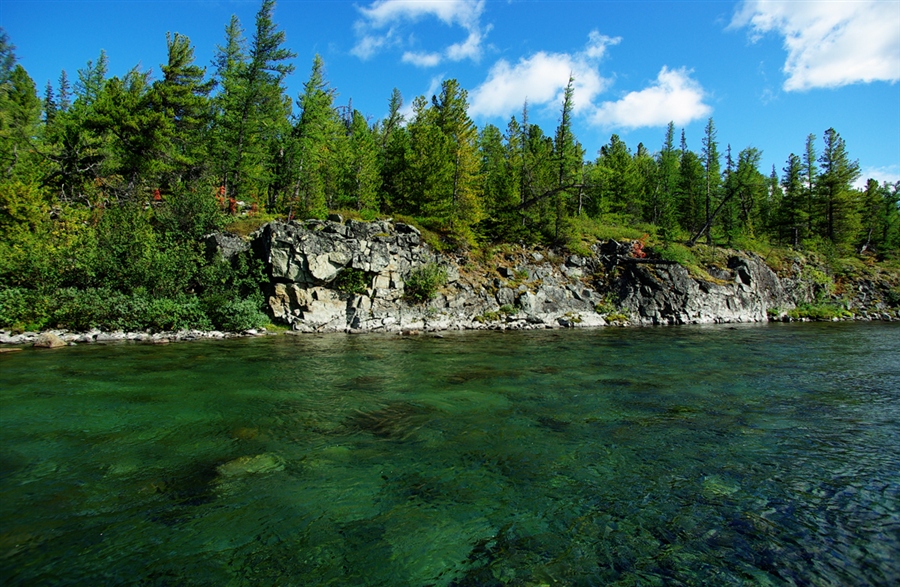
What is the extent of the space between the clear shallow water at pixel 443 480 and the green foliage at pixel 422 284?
16.0 m

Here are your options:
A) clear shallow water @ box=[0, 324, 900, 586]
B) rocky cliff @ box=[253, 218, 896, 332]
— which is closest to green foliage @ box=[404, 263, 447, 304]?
rocky cliff @ box=[253, 218, 896, 332]

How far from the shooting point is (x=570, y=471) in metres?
5.89

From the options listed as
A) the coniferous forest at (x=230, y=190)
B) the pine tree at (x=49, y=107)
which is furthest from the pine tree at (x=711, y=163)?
the pine tree at (x=49, y=107)

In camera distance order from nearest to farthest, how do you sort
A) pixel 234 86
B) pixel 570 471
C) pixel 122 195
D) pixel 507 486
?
pixel 507 486 < pixel 570 471 < pixel 122 195 < pixel 234 86

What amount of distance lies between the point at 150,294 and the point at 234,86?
20147 mm

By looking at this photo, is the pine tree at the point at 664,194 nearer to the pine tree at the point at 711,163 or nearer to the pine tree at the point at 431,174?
the pine tree at the point at 711,163

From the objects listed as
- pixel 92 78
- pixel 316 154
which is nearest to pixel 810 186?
pixel 316 154

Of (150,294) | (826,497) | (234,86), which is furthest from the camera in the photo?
(234,86)

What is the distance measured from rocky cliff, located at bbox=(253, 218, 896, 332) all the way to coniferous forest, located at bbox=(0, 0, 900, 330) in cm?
218

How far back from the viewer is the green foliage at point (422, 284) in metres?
27.7

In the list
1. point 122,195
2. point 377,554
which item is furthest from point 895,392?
point 122,195

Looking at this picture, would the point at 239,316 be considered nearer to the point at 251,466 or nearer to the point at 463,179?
the point at 251,466

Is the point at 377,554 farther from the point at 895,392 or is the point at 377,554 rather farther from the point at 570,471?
the point at 895,392

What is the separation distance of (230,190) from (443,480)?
3527 cm
